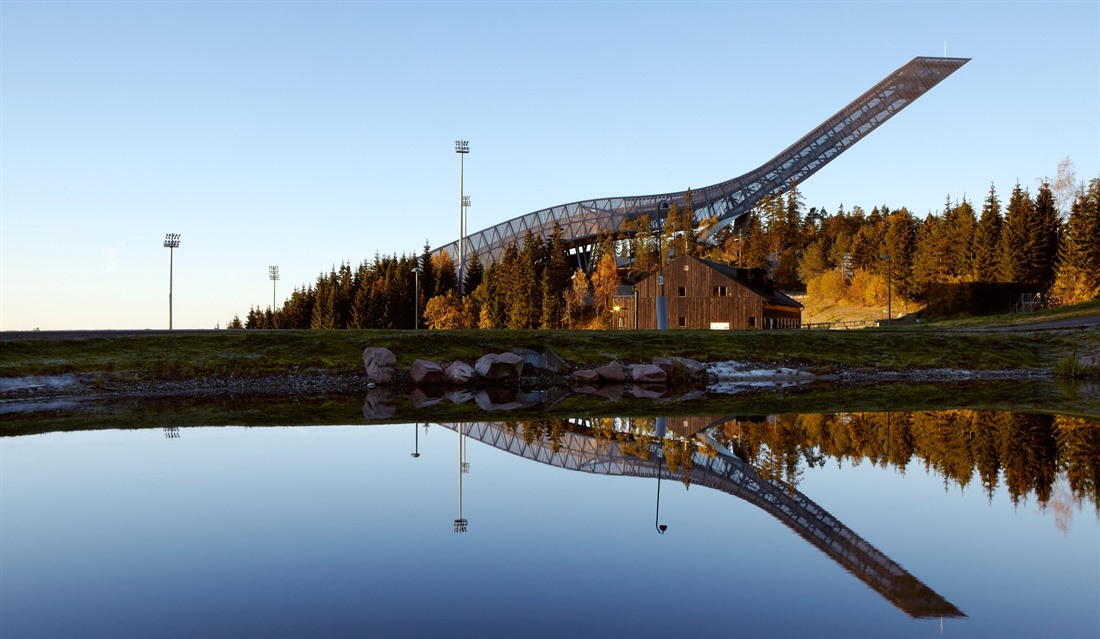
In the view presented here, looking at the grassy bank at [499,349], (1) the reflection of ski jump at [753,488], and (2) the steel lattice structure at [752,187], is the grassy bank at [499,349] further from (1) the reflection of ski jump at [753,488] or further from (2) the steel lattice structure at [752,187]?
(2) the steel lattice structure at [752,187]

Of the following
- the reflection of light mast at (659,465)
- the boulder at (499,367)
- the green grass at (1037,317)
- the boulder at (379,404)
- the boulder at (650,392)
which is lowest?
the boulder at (379,404)

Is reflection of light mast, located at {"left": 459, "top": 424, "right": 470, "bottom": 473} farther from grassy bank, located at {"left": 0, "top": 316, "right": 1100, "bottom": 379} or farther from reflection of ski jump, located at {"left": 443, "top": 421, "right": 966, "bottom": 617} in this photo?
grassy bank, located at {"left": 0, "top": 316, "right": 1100, "bottom": 379}

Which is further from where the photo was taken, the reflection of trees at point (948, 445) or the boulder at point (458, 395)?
the boulder at point (458, 395)

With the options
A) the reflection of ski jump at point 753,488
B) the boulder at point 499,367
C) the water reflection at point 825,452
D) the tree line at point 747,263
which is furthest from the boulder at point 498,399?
the tree line at point 747,263

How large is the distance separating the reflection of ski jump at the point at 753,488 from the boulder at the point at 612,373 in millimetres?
17614

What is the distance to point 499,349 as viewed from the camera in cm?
4272

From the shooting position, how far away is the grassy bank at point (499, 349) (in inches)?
1437

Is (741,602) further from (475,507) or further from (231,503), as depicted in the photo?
(231,503)

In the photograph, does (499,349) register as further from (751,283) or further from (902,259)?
(902,259)

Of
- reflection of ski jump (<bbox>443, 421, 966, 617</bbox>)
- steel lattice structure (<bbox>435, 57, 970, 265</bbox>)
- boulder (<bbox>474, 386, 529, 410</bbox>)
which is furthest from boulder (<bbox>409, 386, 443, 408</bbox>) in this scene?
steel lattice structure (<bbox>435, 57, 970, 265</bbox>)

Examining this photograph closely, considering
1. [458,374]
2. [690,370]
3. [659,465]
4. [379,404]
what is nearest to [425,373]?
Answer: [458,374]

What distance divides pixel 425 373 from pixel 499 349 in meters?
6.52

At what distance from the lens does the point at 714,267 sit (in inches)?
2901

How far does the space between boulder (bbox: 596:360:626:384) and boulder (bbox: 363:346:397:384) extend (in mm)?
9216
